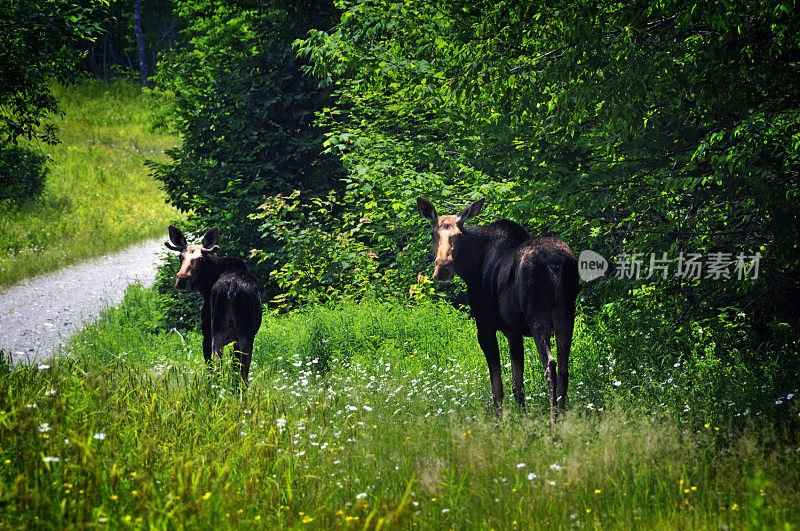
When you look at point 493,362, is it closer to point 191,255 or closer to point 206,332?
point 206,332

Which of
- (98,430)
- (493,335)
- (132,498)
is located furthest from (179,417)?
(493,335)

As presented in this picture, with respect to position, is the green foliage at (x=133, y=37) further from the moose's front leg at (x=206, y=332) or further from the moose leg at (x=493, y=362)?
the moose leg at (x=493, y=362)

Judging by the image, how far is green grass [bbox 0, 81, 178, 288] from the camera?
23.1 m

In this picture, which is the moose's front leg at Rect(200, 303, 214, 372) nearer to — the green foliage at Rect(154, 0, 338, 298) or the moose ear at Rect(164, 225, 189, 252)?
the moose ear at Rect(164, 225, 189, 252)

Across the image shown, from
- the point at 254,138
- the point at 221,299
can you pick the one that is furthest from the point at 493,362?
the point at 254,138

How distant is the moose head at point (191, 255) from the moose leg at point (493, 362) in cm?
341

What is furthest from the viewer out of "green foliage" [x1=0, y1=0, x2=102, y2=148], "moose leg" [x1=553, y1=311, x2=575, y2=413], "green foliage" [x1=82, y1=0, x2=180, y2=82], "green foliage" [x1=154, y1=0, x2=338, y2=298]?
"green foliage" [x1=82, y1=0, x2=180, y2=82]

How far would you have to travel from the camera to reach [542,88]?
8.12m

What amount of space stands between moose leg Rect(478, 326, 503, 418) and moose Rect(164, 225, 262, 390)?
2.76m

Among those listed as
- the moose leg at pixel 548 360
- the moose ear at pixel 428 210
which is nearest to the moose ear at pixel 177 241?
the moose ear at pixel 428 210

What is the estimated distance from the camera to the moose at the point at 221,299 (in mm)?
7930

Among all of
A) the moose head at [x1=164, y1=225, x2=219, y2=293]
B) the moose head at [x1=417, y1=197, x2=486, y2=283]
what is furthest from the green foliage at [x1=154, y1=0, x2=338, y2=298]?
the moose head at [x1=417, y1=197, x2=486, y2=283]

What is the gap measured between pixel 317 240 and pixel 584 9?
8.08 meters

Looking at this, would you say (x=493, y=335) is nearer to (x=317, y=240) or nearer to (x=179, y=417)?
(x=179, y=417)
